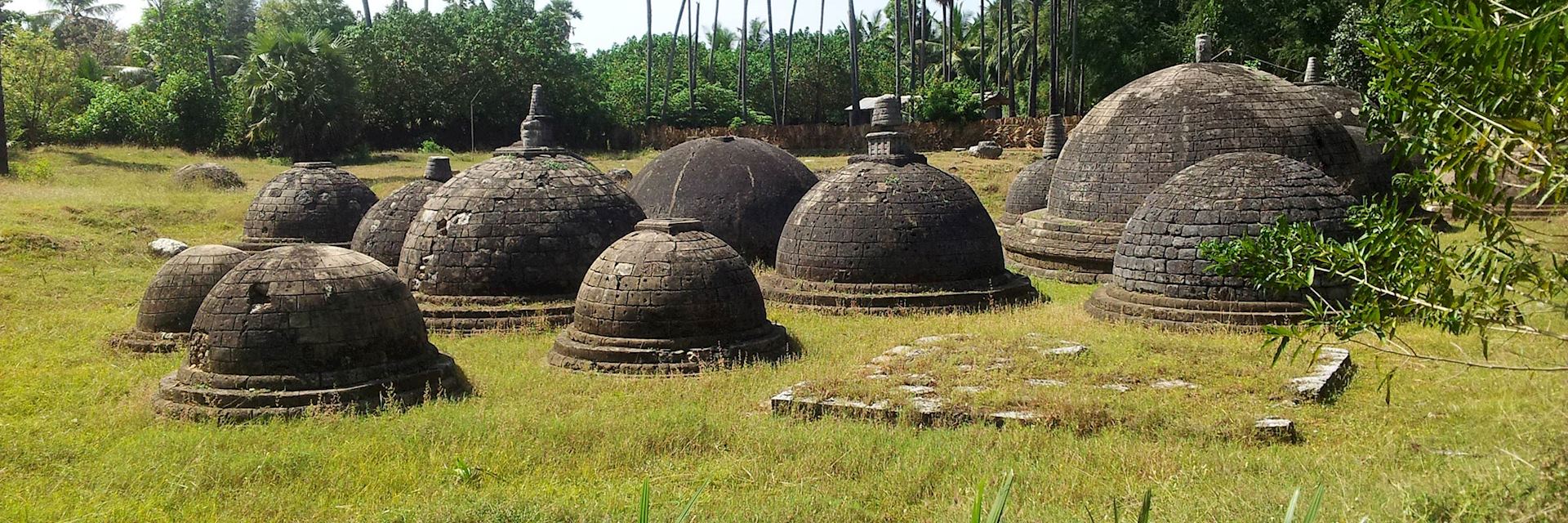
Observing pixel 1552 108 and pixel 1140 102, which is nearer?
pixel 1552 108

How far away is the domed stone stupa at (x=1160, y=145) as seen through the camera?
17.7 m

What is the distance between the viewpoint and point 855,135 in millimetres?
41312

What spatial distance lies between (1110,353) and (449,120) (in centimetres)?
3458

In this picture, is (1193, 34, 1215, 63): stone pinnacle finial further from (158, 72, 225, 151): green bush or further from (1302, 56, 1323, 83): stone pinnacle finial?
(158, 72, 225, 151): green bush

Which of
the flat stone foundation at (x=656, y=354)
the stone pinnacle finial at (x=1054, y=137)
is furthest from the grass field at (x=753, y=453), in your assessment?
the stone pinnacle finial at (x=1054, y=137)

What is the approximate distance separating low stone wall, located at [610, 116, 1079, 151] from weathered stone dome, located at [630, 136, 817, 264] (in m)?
18.9

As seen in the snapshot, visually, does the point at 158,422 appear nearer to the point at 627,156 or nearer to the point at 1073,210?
the point at 1073,210

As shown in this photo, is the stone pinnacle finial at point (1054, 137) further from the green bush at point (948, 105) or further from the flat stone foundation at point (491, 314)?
the flat stone foundation at point (491, 314)

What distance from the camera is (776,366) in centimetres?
1206

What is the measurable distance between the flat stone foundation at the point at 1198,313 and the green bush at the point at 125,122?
3517 centimetres

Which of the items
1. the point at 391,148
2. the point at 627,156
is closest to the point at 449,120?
the point at 391,148

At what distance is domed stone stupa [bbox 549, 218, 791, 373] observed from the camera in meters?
12.0

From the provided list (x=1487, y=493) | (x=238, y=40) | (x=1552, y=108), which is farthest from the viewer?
(x=238, y=40)

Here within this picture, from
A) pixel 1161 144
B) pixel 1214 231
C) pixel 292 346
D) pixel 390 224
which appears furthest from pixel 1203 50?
pixel 292 346
